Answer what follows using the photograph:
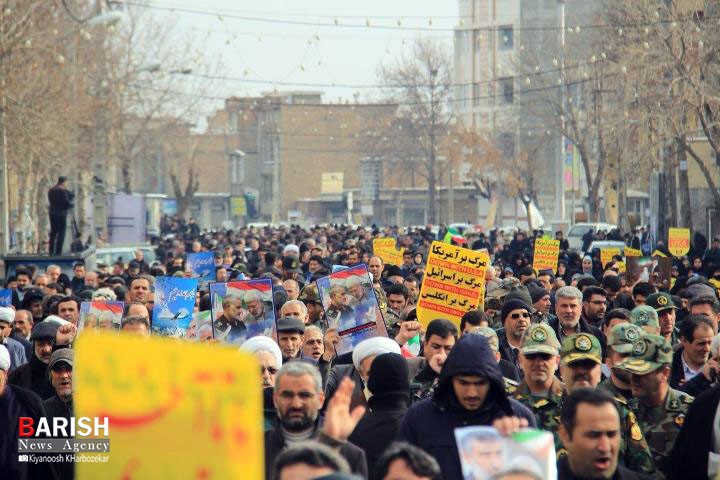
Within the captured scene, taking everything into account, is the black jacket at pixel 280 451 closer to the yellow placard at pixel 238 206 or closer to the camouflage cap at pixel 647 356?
the camouflage cap at pixel 647 356

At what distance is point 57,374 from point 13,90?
29264 mm

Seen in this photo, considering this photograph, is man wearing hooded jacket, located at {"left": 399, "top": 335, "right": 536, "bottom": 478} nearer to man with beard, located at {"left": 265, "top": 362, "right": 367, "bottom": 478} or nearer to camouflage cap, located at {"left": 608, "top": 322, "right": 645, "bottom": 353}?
man with beard, located at {"left": 265, "top": 362, "right": 367, "bottom": 478}

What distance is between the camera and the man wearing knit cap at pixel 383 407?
7684 mm

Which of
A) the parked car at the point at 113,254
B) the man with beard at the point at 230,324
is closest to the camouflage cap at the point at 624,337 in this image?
the man with beard at the point at 230,324

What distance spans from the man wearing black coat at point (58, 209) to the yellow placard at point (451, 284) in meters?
16.5

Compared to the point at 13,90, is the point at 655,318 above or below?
below

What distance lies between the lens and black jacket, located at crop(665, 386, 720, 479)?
7102mm

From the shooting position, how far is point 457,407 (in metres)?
6.98

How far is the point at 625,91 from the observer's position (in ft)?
136

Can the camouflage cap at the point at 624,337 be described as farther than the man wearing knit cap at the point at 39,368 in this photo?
No

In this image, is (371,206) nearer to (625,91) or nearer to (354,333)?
(625,91)

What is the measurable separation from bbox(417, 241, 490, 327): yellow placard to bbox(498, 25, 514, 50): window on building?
89.3 m

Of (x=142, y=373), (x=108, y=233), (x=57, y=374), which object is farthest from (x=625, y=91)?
(x=142, y=373)

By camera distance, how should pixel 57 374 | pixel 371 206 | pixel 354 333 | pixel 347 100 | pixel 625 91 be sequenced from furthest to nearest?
pixel 347 100 → pixel 371 206 → pixel 625 91 → pixel 354 333 → pixel 57 374
